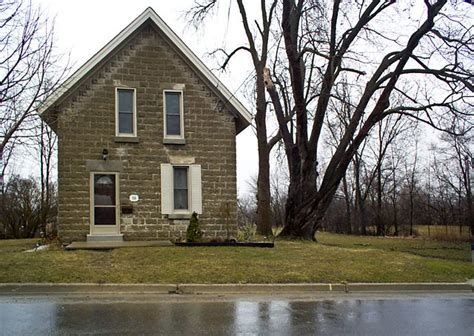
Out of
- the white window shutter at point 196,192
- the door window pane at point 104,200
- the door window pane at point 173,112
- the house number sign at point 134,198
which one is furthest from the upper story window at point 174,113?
the door window pane at point 104,200

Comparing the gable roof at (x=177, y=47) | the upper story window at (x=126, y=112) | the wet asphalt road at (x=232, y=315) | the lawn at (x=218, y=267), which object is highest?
the gable roof at (x=177, y=47)

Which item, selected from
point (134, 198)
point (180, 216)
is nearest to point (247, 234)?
point (180, 216)

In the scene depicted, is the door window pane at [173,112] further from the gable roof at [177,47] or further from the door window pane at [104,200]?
the door window pane at [104,200]

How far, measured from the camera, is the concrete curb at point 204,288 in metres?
10.3

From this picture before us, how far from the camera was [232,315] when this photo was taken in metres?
8.22

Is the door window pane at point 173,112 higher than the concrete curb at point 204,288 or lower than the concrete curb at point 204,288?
higher

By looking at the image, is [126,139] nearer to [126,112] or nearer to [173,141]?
[126,112]

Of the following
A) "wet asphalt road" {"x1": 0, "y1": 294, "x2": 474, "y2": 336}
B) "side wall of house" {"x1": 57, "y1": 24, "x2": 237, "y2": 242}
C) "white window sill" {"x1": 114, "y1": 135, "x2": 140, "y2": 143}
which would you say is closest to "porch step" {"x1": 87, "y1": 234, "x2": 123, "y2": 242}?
"side wall of house" {"x1": 57, "y1": 24, "x2": 237, "y2": 242}

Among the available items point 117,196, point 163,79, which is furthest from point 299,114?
point 117,196

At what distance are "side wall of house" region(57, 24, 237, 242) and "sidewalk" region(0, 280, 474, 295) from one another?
21.4 feet

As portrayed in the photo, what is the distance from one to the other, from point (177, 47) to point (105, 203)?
6.20m

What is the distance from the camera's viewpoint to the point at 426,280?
12.3m

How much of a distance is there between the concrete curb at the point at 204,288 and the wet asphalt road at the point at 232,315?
0.46 meters

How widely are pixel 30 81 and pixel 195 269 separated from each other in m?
7.62
